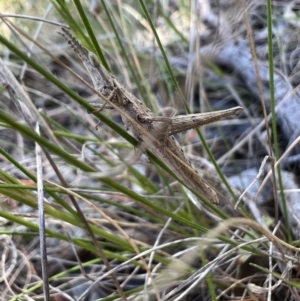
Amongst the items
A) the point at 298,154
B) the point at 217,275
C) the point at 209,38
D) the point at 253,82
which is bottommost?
the point at 217,275

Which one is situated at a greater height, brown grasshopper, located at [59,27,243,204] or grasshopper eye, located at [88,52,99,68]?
grasshopper eye, located at [88,52,99,68]

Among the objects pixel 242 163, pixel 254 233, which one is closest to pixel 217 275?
pixel 254 233

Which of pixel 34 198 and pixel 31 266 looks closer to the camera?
pixel 34 198

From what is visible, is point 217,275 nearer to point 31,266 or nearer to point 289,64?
point 31,266

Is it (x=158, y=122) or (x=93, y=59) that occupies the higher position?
(x=93, y=59)

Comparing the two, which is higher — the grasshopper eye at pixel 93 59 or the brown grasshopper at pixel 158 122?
the grasshopper eye at pixel 93 59

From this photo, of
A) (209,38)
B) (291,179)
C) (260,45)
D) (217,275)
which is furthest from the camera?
(209,38)

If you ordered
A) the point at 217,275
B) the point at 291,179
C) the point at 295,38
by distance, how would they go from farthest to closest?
the point at 295,38 → the point at 291,179 → the point at 217,275

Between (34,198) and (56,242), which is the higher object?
(34,198)
